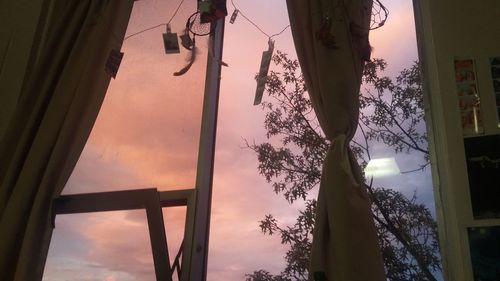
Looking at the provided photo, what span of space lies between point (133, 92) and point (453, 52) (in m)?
1.43

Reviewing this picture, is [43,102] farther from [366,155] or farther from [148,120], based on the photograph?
[366,155]

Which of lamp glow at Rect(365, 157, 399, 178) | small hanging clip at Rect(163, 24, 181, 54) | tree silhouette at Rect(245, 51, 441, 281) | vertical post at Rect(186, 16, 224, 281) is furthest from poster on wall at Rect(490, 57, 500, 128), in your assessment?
small hanging clip at Rect(163, 24, 181, 54)

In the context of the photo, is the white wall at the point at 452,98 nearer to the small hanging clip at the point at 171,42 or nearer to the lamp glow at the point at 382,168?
the lamp glow at the point at 382,168

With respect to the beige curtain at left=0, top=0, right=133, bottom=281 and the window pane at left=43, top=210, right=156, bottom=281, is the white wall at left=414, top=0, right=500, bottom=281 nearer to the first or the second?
the window pane at left=43, top=210, right=156, bottom=281

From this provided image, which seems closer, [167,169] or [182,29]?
[167,169]

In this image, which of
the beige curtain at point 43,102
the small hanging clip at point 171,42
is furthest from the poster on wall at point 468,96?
the beige curtain at point 43,102

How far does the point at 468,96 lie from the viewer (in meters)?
1.42

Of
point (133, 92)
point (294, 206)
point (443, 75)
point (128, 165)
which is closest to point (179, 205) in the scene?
point (128, 165)

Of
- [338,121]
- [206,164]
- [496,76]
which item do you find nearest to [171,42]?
[206,164]

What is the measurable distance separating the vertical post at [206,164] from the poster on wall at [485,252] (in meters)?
0.99

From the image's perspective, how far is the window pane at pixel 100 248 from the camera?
1815 millimetres

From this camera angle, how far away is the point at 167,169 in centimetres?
194

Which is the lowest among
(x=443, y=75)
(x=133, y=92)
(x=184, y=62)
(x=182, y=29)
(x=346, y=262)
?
(x=346, y=262)

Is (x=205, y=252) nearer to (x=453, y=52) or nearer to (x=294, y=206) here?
(x=294, y=206)
